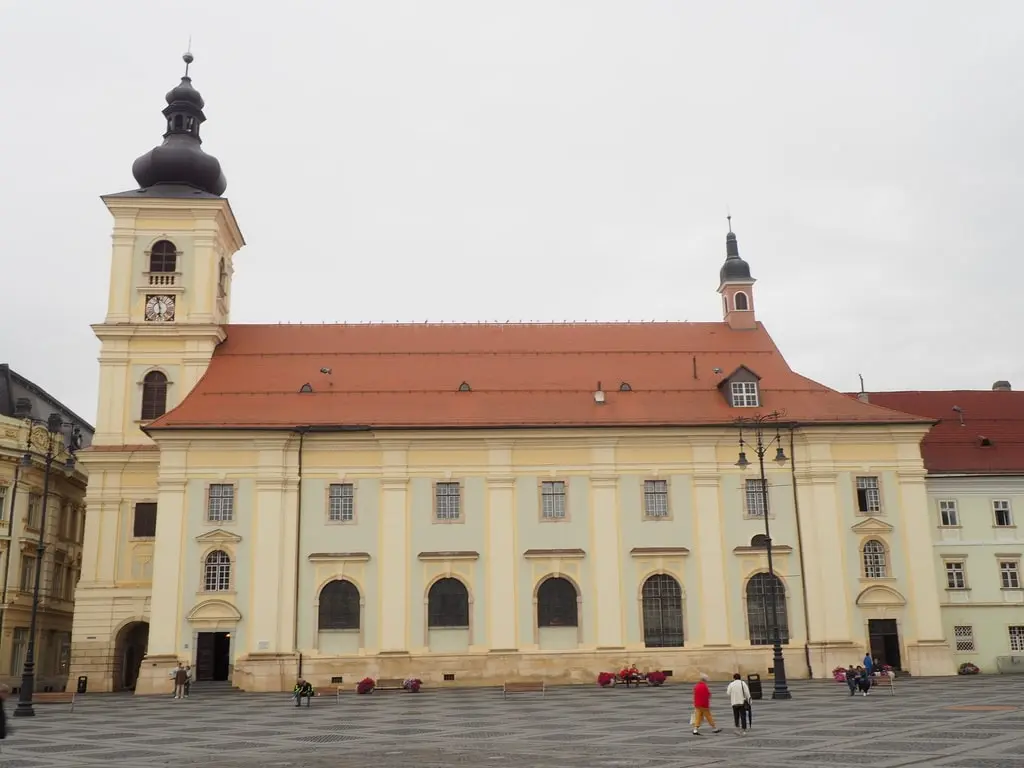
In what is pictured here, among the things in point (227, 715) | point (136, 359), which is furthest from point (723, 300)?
point (227, 715)

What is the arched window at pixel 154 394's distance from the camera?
48.6 meters

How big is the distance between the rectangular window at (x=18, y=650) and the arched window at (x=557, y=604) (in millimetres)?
28888

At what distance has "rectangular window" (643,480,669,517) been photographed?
151ft

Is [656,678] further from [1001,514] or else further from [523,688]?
[1001,514]

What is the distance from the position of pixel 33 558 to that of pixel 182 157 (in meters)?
23.7

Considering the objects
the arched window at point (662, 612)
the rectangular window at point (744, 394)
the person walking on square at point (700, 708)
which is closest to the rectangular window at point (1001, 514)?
the rectangular window at point (744, 394)

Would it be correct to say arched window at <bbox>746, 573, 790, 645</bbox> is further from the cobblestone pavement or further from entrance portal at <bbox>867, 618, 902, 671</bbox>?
the cobblestone pavement

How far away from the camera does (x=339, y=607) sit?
1746 inches

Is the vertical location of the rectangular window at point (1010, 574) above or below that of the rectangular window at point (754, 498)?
below

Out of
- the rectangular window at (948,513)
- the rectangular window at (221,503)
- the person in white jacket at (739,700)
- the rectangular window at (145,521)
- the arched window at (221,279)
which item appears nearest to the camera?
the person in white jacket at (739,700)

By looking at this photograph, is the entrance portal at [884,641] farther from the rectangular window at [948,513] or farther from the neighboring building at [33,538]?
the neighboring building at [33,538]

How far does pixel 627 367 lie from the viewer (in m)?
50.4

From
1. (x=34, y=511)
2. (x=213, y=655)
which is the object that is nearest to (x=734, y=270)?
(x=213, y=655)

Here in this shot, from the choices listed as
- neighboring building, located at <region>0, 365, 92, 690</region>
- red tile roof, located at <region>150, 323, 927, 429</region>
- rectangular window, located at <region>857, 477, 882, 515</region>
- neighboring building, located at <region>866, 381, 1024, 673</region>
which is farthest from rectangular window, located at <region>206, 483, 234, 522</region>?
neighboring building, located at <region>866, 381, 1024, 673</region>
